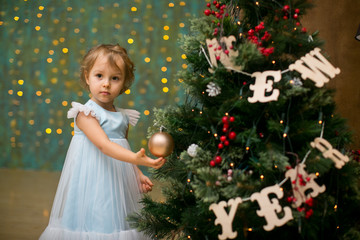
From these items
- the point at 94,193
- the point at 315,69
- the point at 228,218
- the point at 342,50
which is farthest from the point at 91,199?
the point at 342,50

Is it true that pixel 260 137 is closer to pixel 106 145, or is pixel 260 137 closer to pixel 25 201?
pixel 106 145

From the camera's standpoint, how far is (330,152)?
3.32 feet

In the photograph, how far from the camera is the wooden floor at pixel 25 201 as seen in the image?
1.96 meters

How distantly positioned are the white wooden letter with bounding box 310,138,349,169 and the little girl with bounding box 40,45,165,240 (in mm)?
564

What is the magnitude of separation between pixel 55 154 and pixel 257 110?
3.08m

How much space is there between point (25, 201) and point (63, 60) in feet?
5.51

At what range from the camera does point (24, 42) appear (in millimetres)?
3803

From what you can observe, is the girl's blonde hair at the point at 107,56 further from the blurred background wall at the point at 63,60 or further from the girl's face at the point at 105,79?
the blurred background wall at the point at 63,60

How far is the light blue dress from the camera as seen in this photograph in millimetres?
1279

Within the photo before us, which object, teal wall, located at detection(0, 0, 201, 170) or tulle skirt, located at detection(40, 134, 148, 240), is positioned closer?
tulle skirt, located at detection(40, 134, 148, 240)

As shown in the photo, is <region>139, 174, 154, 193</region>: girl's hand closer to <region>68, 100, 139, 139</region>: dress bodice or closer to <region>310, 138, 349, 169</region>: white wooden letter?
<region>68, 100, 139, 139</region>: dress bodice

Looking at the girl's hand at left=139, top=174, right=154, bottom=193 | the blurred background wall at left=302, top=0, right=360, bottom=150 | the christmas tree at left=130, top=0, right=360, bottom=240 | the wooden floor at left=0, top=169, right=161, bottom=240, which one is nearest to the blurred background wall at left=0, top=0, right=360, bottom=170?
the wooden floor at left=0, top=169, right=161, bottom=240

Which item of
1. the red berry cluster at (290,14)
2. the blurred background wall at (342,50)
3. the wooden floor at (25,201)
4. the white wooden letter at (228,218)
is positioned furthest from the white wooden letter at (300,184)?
the wooden floor at (25,201)

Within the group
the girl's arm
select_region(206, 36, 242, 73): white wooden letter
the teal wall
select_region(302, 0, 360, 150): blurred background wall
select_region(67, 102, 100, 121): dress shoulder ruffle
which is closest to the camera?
select_region(206, 36, 242, 73): white wooden letter
